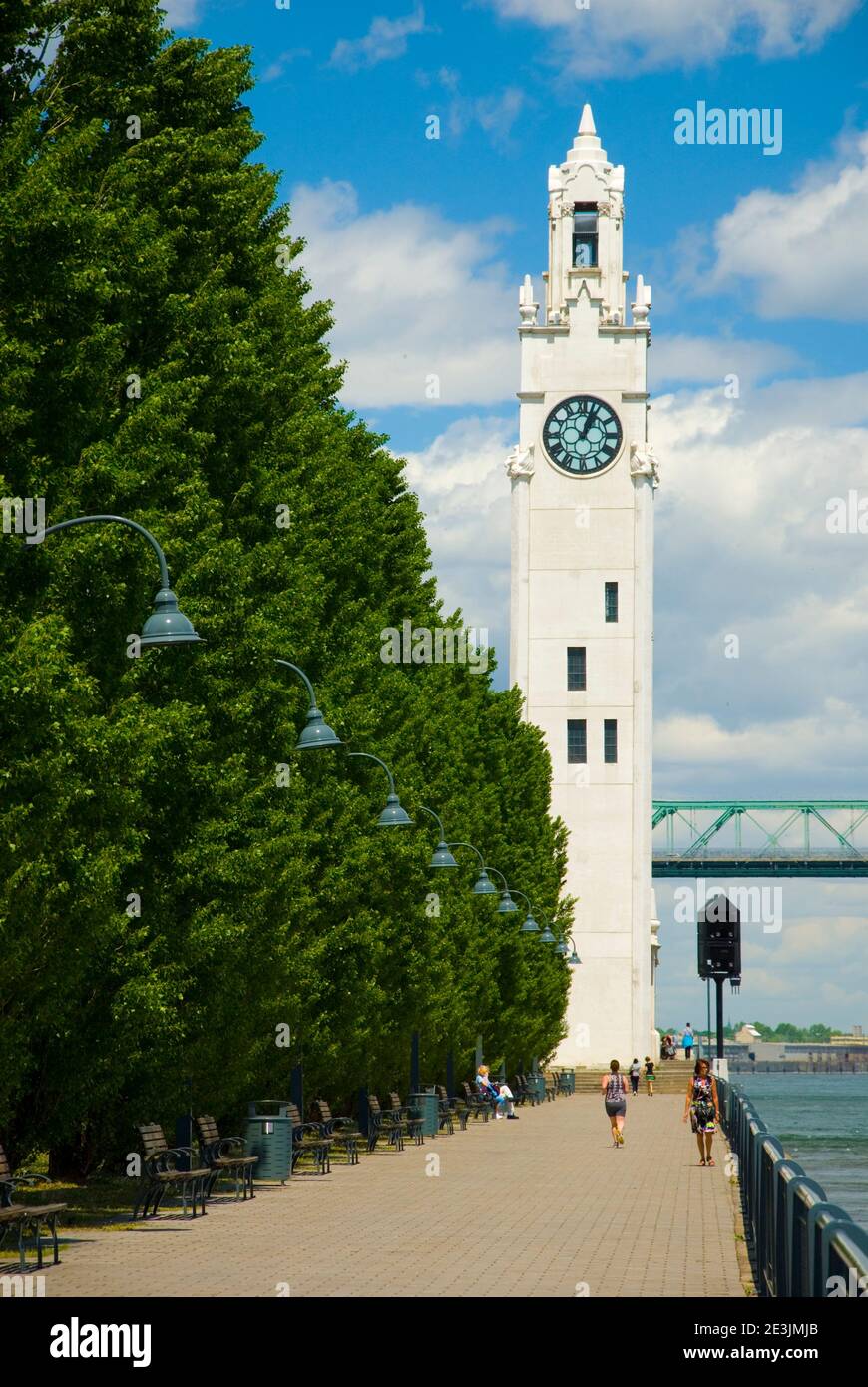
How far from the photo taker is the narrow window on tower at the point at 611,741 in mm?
102062

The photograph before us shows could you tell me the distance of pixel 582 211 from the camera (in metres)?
113

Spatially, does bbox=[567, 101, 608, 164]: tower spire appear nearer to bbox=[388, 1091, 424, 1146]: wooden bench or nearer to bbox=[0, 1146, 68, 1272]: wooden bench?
bbox=[388, 1091, 424, 1146]: wooden bench

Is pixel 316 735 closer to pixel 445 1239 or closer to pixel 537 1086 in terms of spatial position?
pixel 445 1239

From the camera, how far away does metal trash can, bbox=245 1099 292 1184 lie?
2977cm

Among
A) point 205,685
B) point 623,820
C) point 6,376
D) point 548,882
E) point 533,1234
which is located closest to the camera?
point 6,376

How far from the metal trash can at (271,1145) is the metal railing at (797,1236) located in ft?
33.4

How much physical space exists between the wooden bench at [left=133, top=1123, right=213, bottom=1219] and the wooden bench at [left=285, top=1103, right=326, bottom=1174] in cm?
448

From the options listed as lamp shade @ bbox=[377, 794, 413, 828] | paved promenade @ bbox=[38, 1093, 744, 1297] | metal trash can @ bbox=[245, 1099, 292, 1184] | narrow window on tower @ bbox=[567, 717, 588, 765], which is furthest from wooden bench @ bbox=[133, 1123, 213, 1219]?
narrow window on tower @ bbox=[567, 717, 588, 765]

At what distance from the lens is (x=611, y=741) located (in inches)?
4026

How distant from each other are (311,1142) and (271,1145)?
212 cm

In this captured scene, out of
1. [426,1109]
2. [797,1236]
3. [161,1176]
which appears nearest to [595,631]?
[426,1109]

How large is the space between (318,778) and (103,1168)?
765 cm

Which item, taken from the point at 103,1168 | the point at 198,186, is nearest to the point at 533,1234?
the point at 103,1168
